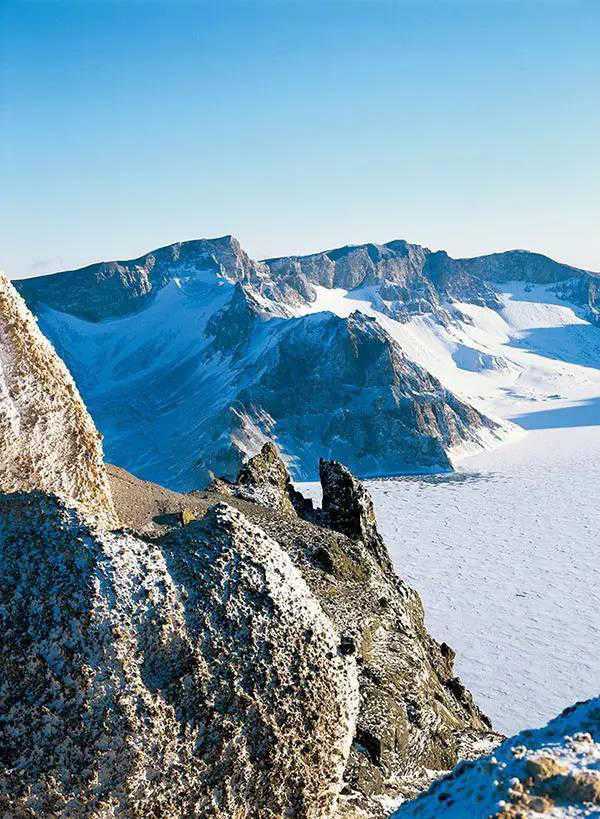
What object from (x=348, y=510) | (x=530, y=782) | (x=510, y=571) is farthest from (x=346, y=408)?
(x=530, y=782)

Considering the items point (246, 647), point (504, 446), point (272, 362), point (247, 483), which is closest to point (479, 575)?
point (247, 483)

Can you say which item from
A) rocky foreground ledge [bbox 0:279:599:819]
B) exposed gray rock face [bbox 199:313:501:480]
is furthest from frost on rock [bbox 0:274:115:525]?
exposed gray rock face [bbox 199:313:501:480]

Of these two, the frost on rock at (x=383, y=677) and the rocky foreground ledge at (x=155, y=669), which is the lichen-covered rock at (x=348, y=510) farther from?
the rocky foreground ledge at (x=155, y=669)

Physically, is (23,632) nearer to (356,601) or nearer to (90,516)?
(90,516)

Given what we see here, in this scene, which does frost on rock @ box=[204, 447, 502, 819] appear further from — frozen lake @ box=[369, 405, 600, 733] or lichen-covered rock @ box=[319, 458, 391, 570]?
frozen lake @ box=[369, 405, 600, 733]

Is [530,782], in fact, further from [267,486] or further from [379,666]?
[267,486]

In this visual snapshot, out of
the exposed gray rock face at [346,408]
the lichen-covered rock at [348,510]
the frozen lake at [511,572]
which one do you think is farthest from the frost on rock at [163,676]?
the exposed gray rock face at [346,408]

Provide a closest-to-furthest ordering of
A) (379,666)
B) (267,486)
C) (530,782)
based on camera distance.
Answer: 1. (530,782)
2. (379,666)
3. (267,486)
